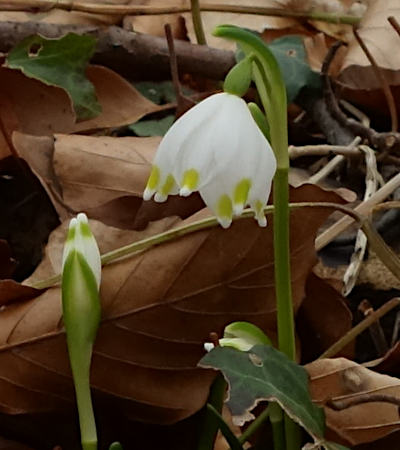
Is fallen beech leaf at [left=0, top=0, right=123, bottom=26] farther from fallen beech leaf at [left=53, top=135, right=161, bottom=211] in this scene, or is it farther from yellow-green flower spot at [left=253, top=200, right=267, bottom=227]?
yellow-green flower spot at [left=253, top=200, right=267, bottom=227]

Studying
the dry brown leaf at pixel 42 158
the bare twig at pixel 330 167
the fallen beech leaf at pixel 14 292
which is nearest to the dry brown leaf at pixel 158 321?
the fallen beech leaf at pixel 14 292

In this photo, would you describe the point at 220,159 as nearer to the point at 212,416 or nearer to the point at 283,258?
the point at 283,258

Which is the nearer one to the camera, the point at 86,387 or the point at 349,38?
the point at 86,387

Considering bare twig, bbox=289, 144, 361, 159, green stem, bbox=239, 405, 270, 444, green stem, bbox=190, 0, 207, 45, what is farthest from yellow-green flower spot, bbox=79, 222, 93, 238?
green stem, bbox=190, 0, 207, 45

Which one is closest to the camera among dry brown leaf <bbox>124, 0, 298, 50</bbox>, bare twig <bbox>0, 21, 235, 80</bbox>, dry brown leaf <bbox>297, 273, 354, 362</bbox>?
dry brown leaf <bbox>297, 273, 354, 362</bbox>

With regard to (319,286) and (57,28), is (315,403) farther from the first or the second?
(57,28)

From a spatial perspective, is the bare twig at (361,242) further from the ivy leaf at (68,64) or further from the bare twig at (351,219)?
the ivy leaf at (68,64)

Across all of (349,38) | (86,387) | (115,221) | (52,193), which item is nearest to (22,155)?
(52,193)
